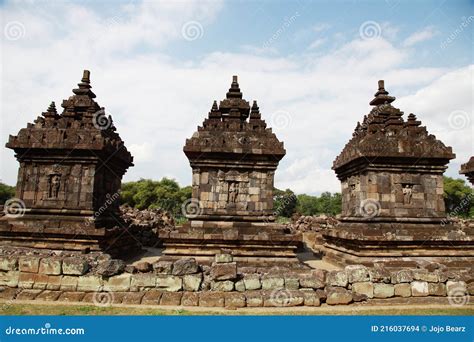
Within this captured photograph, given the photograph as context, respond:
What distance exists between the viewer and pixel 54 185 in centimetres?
1002

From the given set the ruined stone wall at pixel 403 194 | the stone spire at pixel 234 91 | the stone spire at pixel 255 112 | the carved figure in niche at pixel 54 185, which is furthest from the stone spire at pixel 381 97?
the carved figure in niche at pixel 54 185

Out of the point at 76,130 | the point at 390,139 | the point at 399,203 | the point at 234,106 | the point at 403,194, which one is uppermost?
the point at 234,106

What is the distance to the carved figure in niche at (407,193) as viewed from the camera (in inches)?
391

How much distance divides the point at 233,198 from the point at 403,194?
551cm

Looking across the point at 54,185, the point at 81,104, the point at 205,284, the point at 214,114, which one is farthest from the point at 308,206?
the point at 205,284

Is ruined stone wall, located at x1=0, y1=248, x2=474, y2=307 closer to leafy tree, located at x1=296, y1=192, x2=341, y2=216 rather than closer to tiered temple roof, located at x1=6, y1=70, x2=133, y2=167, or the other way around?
tiered temple roof, located at x1=6, y1=70, x2=133, y2=167

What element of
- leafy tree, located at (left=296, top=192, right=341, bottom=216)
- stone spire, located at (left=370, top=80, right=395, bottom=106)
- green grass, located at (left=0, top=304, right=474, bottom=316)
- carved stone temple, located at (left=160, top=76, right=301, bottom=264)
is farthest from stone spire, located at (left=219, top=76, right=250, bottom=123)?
leafy tree, located at (left=296, top=192, right=341, bottom=216)

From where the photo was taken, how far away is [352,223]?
416 inches

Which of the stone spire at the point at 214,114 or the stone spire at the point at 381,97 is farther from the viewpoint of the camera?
the stone spire at the point at 381,97

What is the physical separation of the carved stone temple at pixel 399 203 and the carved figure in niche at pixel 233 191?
148 inches

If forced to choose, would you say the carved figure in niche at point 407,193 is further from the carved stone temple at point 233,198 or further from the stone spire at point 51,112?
the stone spire at point 51,112

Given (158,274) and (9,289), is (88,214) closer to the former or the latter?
(9,289)

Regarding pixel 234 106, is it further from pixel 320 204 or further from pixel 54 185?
pixel 320 204

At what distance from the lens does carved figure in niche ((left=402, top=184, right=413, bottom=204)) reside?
391 inches
